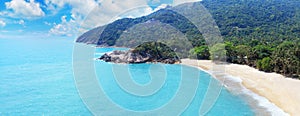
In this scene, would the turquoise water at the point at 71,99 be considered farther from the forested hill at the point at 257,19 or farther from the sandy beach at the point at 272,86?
the forested hill at the point at 257,19

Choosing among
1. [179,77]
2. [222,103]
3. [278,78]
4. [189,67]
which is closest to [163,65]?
[189,67]

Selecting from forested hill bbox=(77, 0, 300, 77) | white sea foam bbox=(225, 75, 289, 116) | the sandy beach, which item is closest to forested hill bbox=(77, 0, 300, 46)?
forested hill bbox=(77, 0, 300, 77)

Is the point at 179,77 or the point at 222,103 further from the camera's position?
the point at 179,77

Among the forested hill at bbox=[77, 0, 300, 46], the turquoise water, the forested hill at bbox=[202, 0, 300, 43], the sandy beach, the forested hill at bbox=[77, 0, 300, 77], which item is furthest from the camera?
the forested hill at bbox=[202, 0, 300, 43]

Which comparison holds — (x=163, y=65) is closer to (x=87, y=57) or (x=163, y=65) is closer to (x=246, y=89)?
(x=246, y=89)

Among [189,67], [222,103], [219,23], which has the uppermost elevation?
[219,23]

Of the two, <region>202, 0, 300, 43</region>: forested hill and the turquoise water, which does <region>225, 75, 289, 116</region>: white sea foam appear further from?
<region>202, 0, 300, 43</region>: forested hill

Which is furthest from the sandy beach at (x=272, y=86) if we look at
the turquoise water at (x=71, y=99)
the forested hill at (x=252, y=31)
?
the turquoise water at (x=71, y=99)

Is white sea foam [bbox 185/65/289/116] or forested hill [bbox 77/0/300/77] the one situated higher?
forested hill [bbox 77/0/300/77]
